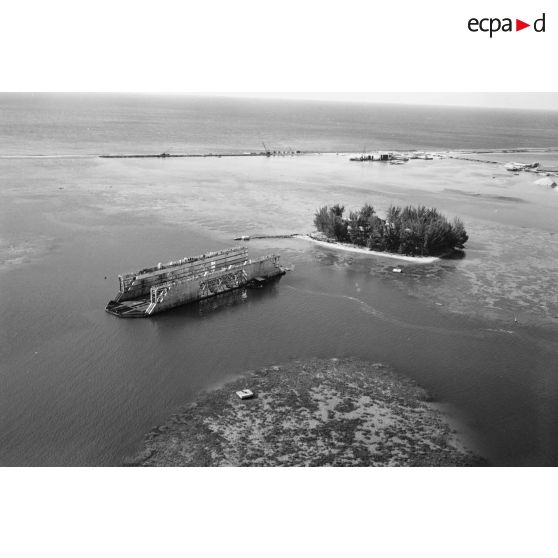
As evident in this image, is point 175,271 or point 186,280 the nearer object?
point 186,280

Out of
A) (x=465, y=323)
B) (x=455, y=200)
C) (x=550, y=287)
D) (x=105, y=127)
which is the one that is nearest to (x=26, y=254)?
(x=465, y=323)

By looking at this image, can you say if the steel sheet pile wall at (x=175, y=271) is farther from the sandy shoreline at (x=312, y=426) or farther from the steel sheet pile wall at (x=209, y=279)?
the sandy shoreline at (x=312, y=426)

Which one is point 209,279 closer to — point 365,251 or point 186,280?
point 186,280

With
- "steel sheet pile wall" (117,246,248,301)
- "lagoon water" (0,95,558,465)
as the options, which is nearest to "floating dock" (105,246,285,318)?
"steel sheet pile wall" (117,246,248,301)

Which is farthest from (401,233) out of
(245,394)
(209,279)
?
(245,394)

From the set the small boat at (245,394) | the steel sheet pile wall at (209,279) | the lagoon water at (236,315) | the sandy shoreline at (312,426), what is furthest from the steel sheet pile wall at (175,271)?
the small boat at (245,394)

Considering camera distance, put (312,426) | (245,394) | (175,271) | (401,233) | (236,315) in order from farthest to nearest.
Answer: (401,233) < (175,271) < (236,315) < (245,394) < (312,426)

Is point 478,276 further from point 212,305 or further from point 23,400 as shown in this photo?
point 23,400
